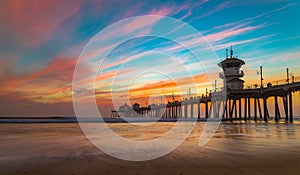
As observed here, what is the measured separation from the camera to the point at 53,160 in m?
7.65

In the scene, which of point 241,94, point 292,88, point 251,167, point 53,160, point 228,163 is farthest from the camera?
point 241,94

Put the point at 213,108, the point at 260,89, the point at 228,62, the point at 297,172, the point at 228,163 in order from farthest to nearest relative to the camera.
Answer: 1. the point at 213,108
2. the point at 228,62
3. the point at 260,89
4. the point at 228,163
5. the point at 297,172

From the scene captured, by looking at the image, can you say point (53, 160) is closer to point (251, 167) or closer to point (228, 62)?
point (251, 167)

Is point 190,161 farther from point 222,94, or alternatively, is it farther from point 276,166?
point 222,94

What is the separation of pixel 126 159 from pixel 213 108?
63.7 meters

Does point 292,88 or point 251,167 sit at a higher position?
point 292,88

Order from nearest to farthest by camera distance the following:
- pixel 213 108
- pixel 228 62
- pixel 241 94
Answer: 1. pixel 241 94
2. pixel 228 62
3. pixel 213 108

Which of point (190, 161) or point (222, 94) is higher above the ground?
point (222, 94)

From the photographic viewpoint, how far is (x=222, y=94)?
57312mm

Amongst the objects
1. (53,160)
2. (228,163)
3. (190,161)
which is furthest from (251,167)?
(53,160)

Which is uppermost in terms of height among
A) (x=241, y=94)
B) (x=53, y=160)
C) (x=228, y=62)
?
(x=228, y=62)

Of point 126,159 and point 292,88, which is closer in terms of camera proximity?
point 126,159

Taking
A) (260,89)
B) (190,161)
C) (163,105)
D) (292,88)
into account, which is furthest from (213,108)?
(190,161)

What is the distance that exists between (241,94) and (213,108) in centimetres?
1540
